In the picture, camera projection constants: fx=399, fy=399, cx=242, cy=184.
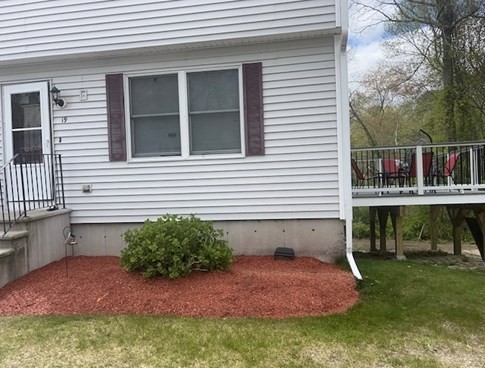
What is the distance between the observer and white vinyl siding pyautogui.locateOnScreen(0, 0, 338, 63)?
5.25m

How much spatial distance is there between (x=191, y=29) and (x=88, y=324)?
12.9ft

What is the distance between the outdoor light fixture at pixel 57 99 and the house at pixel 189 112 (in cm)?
2

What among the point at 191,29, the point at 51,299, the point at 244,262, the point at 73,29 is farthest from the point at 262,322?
the point at 73,29

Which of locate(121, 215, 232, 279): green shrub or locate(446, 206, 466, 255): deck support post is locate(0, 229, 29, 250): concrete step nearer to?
locate(121, 215, 232, 279): green shrub

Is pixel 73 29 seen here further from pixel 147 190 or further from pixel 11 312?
pixel 11 312

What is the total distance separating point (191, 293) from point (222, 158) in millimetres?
2176

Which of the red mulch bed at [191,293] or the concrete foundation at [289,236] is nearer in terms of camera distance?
the red mulch bed at [191,293]

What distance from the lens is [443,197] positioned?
261 inches

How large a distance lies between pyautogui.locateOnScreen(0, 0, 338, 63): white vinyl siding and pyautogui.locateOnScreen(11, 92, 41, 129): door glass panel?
594 millimetres

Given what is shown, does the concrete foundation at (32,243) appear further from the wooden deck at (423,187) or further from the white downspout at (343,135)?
the wooden deck at (423,187)

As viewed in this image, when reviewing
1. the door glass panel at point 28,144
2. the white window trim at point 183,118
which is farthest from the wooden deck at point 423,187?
the door glass panel at point 28,144

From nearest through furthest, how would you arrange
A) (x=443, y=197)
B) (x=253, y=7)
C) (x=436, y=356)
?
1. (x=436, y=356)
2. (x=253, y=7)
3. (x=443, y=197)

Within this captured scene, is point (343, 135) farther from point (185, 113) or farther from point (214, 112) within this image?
point (185, 113)

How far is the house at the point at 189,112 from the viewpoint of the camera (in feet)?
17.7
